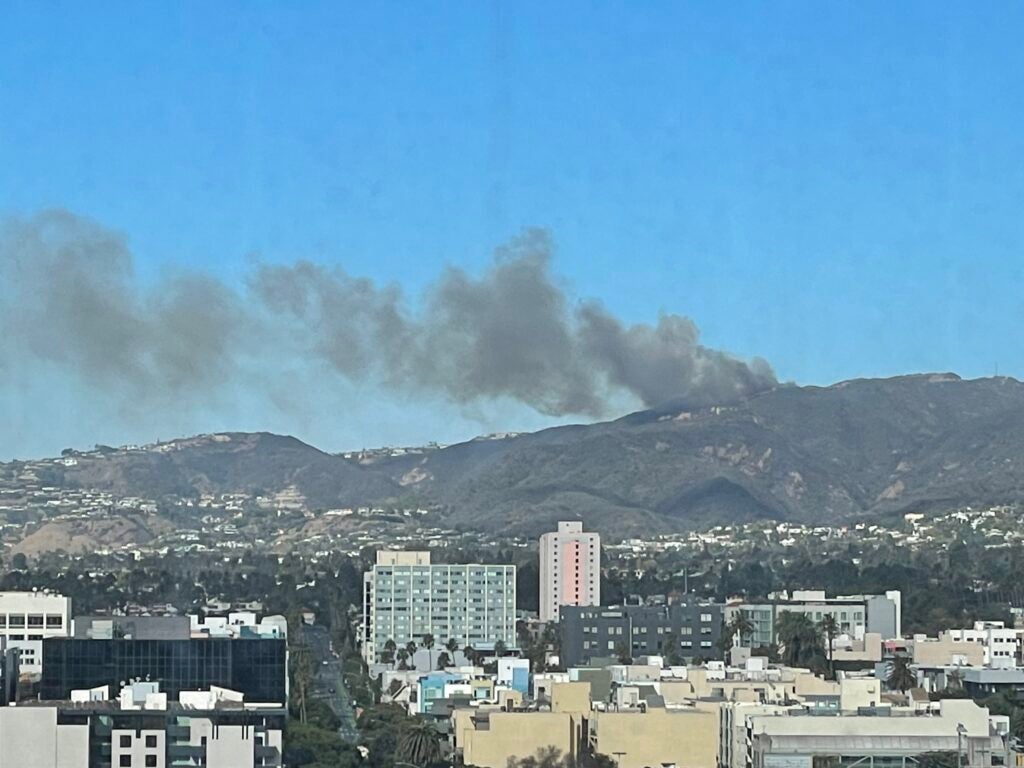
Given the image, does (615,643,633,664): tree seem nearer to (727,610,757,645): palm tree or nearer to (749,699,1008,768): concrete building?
(727,610,757,645): palm tree

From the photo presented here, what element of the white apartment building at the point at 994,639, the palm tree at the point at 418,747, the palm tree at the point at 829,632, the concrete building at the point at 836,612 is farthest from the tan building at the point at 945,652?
the palm tree at the point at 418,747

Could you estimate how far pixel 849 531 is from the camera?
189250mm

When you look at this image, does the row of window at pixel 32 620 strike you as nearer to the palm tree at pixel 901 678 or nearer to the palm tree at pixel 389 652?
the palm tree at pixel 389 652

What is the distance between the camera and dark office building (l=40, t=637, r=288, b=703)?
43.1m

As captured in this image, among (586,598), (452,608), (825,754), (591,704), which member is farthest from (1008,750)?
(586,598)

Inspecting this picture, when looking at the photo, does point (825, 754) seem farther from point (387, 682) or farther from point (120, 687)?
point (387, 682)

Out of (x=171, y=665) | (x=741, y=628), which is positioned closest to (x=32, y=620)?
(x=171, y=665)

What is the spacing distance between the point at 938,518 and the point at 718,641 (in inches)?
4282

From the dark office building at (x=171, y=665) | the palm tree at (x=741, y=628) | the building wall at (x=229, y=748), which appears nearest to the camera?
the building wall at (x=229, y=748)

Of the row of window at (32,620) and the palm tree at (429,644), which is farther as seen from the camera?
the palm tree at (429,644)

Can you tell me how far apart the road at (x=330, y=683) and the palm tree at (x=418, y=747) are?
4.01 meters

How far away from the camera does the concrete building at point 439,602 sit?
3612 inches

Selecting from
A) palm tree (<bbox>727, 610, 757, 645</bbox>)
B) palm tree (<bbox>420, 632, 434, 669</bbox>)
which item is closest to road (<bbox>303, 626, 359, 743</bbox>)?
palm tree (<bbox>420, 632, 434, 669</bbox>)

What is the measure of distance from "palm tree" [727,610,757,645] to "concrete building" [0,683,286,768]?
4234 cm
